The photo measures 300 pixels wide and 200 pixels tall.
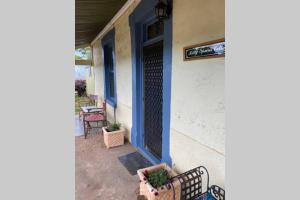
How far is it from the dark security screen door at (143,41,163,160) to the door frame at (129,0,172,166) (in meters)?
A: 0.12

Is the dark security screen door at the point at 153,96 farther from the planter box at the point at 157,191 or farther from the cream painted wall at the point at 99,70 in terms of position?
the cream painted wall at the point at 99,70

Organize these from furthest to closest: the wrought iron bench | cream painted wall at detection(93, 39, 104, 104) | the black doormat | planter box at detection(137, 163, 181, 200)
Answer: cream painted wall at detection(93, 39, 104, 104) < the black doormat < planter box at detection(137, 163, 181, 200) < the wrought iron bench

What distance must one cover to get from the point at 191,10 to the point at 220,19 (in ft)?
1.37

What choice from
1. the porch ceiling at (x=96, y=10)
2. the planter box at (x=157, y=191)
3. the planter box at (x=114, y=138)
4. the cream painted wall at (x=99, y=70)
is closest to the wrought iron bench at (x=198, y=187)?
the planter box at (x=157, y=191)

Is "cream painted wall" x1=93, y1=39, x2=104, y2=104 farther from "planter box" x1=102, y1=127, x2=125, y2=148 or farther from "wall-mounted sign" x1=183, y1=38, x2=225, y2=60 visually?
"wall-mounted sign" x1=183, y1=38, x2=225, y2=60

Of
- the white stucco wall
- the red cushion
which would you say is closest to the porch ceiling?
the white stucco wall

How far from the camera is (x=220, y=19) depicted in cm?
149

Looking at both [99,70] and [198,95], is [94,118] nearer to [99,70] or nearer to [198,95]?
[99,70]

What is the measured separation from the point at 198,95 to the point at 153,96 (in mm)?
1167

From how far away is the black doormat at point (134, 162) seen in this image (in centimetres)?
282

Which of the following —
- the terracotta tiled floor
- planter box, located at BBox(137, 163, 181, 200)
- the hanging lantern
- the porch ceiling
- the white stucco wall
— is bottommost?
the terracotta tiled floor

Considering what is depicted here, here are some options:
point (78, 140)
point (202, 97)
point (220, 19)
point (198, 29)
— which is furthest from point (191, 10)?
point (78, 140)

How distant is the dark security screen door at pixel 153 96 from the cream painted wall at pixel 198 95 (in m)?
0.53

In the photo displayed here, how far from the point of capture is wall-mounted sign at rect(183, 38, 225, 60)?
1.50m
